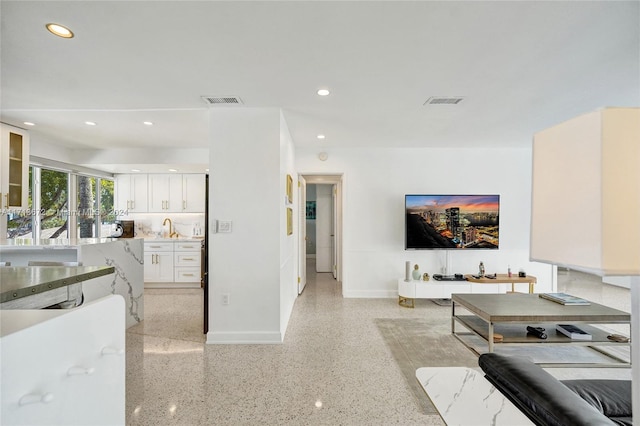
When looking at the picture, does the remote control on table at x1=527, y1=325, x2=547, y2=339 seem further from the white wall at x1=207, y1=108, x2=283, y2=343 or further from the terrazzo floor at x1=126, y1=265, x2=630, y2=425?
the white wall at x1=207, y1=108, x2=283, y2=343

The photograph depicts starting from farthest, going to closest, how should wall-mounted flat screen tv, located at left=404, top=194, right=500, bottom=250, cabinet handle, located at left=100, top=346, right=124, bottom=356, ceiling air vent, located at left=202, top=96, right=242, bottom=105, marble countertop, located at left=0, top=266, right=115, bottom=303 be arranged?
wall-mounted flat screen tv, located at left=404, top=194, right=500, bottom=250 → ceiling air vent, located at left=202, top=96, right=242, bottom=105 → marble countertop, located at left=0, top=266, right=115, bottom=303 → cabinet handle, located at left=100, top=346, right=124, bottom=356

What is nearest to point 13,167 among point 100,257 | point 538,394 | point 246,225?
point 100,257

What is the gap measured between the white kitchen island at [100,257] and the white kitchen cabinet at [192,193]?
208 centimetres

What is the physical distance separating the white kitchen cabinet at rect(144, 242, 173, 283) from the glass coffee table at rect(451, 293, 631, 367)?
4.97 meters

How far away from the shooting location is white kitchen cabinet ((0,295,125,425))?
1.87 ft

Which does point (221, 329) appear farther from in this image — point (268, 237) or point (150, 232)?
point (150, 232)

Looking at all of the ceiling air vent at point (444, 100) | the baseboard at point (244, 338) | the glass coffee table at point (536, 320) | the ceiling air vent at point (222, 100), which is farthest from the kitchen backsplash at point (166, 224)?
the glass coffee table at point (536, 320)

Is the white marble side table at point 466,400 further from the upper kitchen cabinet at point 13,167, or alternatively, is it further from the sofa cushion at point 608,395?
the upper kitchen cabinet at point 13,167

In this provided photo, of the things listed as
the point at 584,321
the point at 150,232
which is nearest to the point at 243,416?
the point at 584,321

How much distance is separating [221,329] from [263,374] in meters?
0.89

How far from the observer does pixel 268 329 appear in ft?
10.7

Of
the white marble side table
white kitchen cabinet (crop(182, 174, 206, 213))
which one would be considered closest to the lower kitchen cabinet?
white kitchen cabinet (crop(182, 174, 206, 213))

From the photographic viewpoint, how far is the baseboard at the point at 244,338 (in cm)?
324

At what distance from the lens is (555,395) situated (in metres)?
1.18
